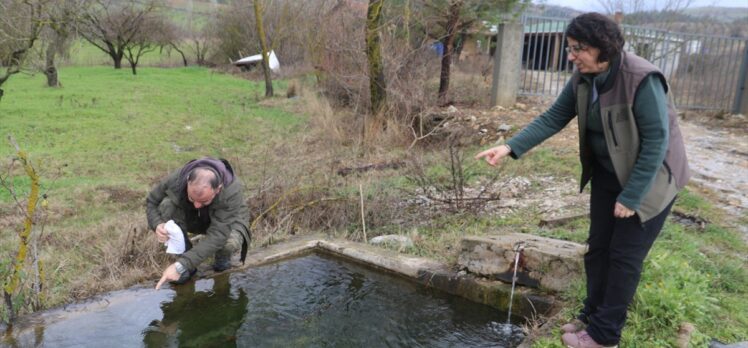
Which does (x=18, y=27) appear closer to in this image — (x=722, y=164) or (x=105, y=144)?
(x=105, y=144)

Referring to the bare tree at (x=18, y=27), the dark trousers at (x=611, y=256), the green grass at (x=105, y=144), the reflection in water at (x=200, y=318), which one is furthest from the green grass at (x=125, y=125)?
the dark trousers at (x=611, y=256)

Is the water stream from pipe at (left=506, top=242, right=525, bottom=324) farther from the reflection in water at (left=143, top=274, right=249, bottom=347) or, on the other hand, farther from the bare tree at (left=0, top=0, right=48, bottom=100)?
Answer: the bare tree at (left=0, top=0, right=48, bottom=100)

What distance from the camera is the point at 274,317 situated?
3.76 metres

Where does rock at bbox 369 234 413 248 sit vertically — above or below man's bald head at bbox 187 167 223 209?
below

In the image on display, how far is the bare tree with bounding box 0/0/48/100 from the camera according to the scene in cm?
1006

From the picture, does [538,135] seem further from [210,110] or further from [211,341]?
[210,110]

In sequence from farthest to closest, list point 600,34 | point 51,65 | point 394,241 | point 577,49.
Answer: point 51,65
point 394,241
point 577,49
point 600,34

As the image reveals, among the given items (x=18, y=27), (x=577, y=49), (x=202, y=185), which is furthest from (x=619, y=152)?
(x=18, y=27)

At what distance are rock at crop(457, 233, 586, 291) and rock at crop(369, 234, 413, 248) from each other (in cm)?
70

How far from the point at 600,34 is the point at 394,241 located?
293 cm

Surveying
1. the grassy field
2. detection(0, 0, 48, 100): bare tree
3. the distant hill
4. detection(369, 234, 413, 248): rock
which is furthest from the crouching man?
the distant hill

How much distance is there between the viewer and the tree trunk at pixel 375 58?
385 inches

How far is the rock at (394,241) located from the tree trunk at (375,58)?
530 centimetres

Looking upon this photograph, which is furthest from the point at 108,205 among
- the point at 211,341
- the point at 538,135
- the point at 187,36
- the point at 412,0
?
the point at 187,36
